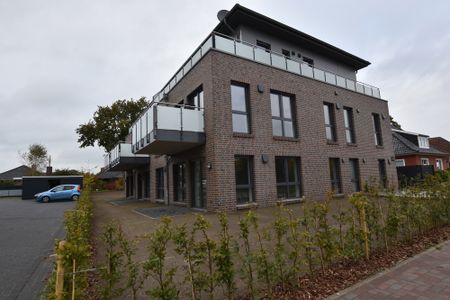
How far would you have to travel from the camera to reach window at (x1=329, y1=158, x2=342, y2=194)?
1460 cm

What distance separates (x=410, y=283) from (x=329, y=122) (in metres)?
12.8

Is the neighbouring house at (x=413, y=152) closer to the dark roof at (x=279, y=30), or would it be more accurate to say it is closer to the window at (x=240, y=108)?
the dark roof at (x=279, y=30)

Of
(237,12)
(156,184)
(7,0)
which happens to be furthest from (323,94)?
(7,0)

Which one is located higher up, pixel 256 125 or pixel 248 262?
pixel 256 125

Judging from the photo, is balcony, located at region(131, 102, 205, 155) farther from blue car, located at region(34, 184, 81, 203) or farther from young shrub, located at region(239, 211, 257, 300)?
blue car, located at region(34, 184, 81, 203)

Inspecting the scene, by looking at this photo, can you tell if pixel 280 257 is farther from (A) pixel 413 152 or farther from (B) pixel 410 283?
(A) pixel 413 152

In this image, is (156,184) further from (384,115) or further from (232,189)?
(384,115)

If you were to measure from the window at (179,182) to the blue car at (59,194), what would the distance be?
15104mm

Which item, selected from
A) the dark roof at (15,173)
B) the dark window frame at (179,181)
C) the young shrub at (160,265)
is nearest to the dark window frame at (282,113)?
the dark window frame at (179,181)

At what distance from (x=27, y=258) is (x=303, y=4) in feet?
33.2

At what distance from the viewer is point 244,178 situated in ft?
37.1

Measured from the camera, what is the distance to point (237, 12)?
527 inches

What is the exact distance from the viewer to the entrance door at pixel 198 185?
1162cm

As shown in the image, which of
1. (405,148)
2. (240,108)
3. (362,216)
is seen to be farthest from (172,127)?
(405,148)
